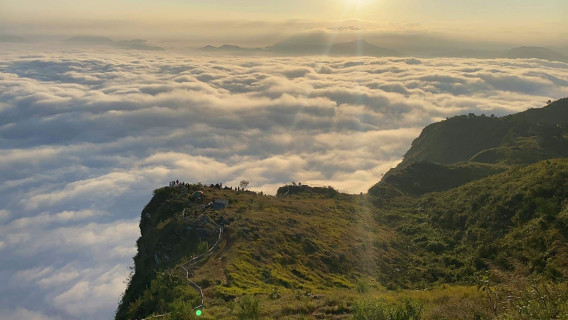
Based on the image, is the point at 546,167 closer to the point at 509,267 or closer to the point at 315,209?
the point at 509,267

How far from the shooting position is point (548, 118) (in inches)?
5635

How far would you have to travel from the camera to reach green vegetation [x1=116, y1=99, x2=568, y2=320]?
26189mm

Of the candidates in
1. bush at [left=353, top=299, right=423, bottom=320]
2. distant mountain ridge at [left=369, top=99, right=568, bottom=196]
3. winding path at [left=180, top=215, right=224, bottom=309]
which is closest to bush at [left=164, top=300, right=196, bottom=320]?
bush at [left=353, top=299, right=423, bottom=320]

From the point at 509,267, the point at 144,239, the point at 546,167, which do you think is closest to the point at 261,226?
the point at 144,239

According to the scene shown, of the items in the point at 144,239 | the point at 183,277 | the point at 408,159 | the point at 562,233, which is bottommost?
the point at 408,159

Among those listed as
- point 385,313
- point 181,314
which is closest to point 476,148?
point 385,313

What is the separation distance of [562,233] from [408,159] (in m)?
114

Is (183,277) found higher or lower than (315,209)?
higher

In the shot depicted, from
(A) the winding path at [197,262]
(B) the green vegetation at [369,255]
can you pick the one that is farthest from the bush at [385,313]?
(A) the winding path at [197,262]

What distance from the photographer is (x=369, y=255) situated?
57875mm

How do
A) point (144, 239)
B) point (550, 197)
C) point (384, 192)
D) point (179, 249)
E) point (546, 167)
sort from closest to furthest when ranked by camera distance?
point (179, 249)
point (550, 197)
point (144, 239)
point (546, 167)
point (384, 192)

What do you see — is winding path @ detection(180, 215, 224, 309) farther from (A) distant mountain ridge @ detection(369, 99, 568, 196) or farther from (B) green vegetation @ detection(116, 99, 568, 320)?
(A) distant mountain ridge @ detection(369, 99, 568, 196)

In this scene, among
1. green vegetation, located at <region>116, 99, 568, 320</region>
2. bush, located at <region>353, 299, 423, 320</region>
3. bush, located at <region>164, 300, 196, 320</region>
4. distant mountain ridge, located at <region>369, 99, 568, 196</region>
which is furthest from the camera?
distant mountain ridge, located at <region>369, 99, 568, 196</region>

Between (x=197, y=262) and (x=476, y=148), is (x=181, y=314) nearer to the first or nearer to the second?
(x=197, y=262)
